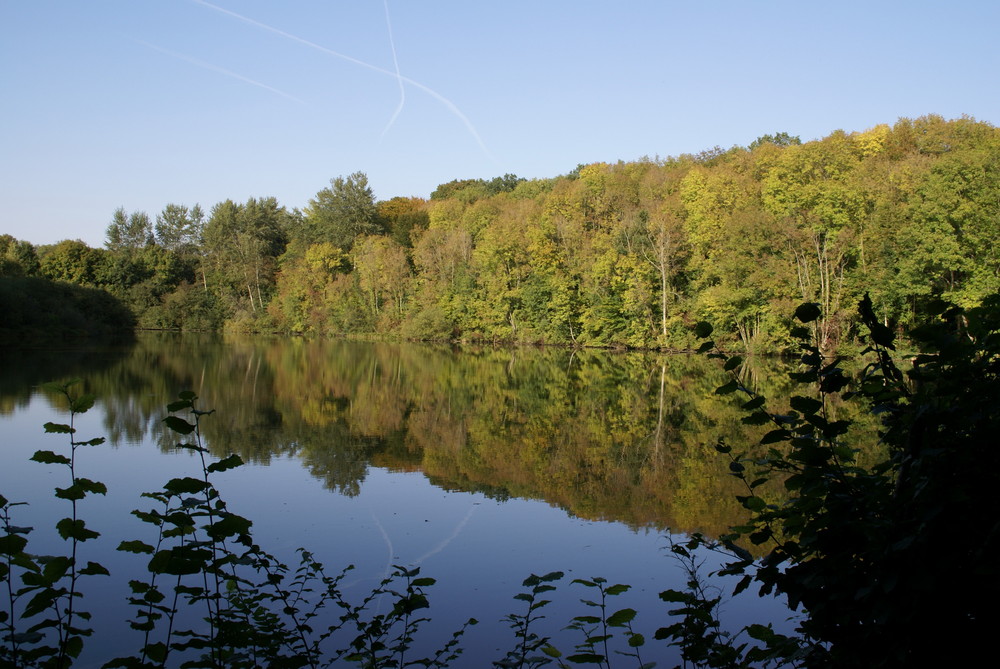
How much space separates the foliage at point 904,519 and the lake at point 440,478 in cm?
299

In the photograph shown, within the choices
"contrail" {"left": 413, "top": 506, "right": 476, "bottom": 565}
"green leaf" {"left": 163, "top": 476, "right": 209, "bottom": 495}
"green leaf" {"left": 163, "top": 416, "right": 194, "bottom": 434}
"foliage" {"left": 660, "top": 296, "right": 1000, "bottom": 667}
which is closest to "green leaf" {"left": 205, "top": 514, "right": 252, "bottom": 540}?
"green leaf" {"left": 163, "top": 476, "right": 209, "bottom": 495}

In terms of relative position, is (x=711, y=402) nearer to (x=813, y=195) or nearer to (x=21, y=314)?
(x=813, y=195)

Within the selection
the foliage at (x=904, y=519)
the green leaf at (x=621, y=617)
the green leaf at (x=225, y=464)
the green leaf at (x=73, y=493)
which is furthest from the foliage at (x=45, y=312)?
the foliage at (x=904, y=519)

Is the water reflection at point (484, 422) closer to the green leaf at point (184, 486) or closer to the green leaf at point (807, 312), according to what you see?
the green leaf at point (807, 312)

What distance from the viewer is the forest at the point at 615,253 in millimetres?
28312

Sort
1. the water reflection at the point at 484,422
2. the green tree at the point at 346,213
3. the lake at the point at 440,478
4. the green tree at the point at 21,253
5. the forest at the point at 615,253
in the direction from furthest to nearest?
the green tree at the point at 346,213 → the green tree at the point at 21,253 → the forest at the point at 615,253 → the water reflection at the point at 484,422 → the lake at the point at 440,478

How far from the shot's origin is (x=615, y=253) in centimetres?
4066

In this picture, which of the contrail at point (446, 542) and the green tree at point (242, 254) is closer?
the contrail at point (446, 542)

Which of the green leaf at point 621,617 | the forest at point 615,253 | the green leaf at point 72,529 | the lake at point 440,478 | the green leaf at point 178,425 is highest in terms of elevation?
the forest at point 615,253

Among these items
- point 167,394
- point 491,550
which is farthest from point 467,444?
point 167,394

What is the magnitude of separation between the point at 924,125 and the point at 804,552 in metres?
38.9

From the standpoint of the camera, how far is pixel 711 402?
18.6 meters

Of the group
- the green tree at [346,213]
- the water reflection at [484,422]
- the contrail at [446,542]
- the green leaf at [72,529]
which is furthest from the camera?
the green tree at [346,213]

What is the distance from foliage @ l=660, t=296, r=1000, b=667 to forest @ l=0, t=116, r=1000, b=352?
593cm
